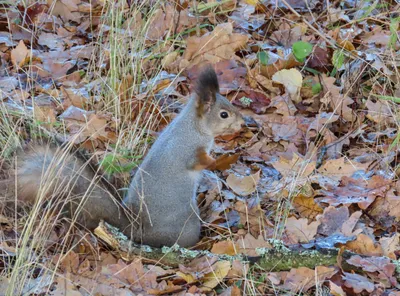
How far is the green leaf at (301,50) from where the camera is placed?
4445 mm

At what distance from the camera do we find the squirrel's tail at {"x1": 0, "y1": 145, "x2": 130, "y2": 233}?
283cm

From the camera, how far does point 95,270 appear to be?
2959mm

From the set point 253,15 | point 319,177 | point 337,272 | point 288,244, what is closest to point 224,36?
point 253,15

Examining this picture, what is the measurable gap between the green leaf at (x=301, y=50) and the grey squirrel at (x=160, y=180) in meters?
1.06

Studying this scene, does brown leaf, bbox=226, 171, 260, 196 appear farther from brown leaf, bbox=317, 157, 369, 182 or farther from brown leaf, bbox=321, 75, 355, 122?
brown leaf, bbox=321, 75, 355, 122

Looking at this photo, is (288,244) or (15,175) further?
(288,244)

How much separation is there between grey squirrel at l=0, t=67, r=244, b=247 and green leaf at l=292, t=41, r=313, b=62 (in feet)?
3.47

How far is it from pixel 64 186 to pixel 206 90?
0.89m

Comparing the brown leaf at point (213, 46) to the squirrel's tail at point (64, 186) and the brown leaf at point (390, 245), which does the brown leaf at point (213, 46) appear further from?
the brown leaf at point (390, 245)

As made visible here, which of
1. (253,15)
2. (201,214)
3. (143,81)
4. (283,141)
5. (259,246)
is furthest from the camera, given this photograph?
(253,15)

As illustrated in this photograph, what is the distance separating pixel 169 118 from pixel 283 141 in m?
0.69

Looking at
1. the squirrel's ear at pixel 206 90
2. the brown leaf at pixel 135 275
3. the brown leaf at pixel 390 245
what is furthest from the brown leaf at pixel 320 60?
the brown leaf at pixel 135 275

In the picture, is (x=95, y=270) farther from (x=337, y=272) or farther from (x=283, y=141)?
(x=283, y=141)

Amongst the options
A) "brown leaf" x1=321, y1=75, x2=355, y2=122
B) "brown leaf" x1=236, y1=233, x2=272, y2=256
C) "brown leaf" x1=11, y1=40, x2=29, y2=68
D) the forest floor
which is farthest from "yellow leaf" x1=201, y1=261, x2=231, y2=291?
"brown leaf" x1=11, y1=40, x2=29, y2=68
